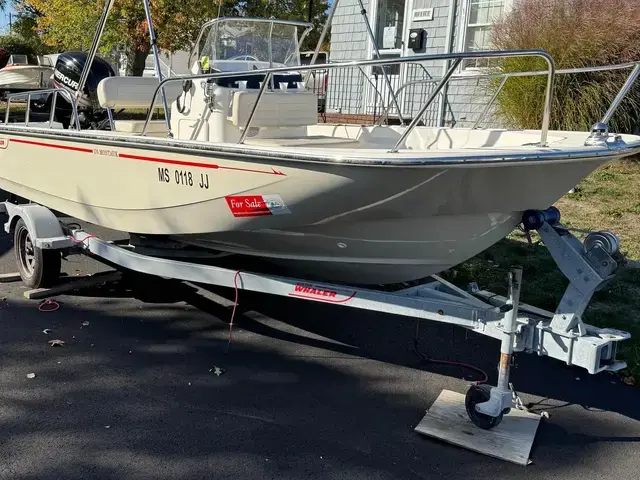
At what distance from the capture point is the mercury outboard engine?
6.16 meters

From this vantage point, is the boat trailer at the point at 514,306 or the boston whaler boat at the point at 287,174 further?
the boston whaler boat at the point at 287,174

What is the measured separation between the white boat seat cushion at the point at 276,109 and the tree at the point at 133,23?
11978 mm

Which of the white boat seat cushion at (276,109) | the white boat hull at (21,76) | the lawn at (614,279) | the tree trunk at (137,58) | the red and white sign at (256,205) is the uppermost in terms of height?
the tree trunk at (137,58)

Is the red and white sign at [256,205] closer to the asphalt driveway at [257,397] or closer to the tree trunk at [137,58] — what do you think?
the asphalt driveway at [257,397]

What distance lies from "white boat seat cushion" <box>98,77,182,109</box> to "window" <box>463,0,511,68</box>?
709 centimetres

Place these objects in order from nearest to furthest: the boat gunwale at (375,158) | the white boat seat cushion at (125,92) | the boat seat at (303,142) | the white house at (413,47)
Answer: the boat gunwale at (375,158)
the boat seat at (303,142)
the white boat seat cushion at (125,92)
the white house at (413,47)

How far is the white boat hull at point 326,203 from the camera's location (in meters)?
3.44

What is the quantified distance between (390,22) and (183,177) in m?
10.1

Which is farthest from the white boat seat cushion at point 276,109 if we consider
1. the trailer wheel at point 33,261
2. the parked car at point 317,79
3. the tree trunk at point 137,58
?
the tree trunk at point 137,58

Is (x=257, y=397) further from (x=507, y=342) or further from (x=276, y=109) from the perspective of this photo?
(x=276, y=109)

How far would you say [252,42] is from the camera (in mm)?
5547

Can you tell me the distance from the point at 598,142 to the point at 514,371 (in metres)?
1.54

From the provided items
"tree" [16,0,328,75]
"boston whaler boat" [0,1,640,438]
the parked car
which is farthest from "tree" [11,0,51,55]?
"boston whaler boat" [0,1,640,438]

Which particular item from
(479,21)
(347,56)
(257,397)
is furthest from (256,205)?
(347,56)
